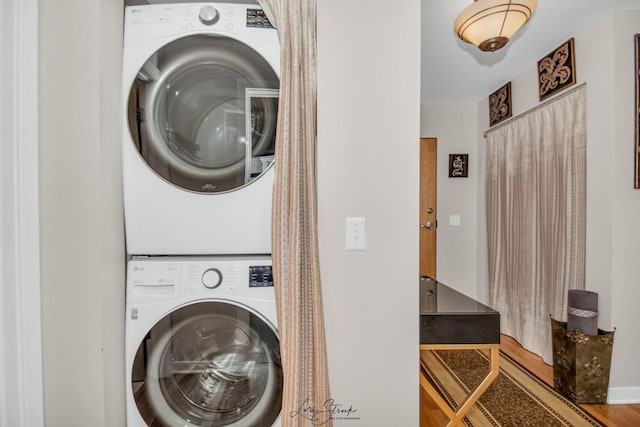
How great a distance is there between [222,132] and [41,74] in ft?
1.89

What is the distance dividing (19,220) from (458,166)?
12.5 ft

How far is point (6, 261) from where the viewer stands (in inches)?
36.4

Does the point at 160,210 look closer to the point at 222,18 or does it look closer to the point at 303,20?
the point at 222,18

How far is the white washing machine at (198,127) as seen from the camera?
1.19 m

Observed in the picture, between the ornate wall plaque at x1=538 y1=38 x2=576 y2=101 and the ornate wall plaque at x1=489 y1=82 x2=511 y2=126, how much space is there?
44 centimetres

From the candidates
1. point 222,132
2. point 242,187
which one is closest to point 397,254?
point 242,187

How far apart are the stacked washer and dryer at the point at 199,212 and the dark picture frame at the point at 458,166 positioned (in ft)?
9.92

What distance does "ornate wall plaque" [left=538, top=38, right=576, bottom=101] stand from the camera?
7.50 feet

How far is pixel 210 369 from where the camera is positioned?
1.24m

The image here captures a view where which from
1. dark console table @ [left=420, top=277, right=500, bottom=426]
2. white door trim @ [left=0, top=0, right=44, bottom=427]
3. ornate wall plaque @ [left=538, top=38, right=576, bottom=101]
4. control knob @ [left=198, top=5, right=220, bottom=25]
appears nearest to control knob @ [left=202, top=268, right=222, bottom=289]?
white door trim @ [left=0, top=0, right=44, bottom=427]

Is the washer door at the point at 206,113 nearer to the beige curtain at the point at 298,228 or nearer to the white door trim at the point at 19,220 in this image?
the beige curtain at the point at 298,228

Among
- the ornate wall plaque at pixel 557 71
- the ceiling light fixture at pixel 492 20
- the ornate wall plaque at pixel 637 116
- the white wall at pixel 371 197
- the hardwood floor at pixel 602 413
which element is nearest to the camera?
the white wall at pixel 371 197

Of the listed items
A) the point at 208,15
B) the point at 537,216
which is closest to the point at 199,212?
the point at 208,15

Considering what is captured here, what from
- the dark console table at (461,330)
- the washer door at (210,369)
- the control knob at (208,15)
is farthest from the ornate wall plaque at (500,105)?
the washer door at (210,369)
